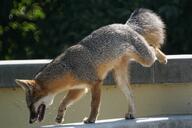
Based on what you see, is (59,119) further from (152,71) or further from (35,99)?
(152,71)

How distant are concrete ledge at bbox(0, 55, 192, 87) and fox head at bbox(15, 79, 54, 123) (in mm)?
750

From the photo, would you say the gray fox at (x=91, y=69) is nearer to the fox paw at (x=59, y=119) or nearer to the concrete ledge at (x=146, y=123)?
the fox paw at (x=59, y=119)

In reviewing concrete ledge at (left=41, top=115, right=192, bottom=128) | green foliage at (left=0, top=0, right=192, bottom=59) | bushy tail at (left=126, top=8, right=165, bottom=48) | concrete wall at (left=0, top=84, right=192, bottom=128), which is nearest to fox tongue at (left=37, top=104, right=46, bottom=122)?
concrete ledge at (left=41, top=115, right=192, bottom=128)

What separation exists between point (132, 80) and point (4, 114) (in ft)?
4.98

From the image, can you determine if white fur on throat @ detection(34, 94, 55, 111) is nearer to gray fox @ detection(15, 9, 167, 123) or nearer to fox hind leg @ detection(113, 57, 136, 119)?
gray fox @ detection(15, 9, 167, 123)

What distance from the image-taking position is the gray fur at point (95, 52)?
7.80 metres

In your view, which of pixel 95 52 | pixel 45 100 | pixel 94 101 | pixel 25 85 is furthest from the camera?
pixel 95 52

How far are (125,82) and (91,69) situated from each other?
0.50m

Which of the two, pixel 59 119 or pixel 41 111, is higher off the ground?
pixel 41 111

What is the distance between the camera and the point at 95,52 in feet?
26.4

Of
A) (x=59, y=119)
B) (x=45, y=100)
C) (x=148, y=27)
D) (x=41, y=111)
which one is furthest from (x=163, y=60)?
(x=41, y=111)

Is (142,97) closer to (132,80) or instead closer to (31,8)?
(132,80)

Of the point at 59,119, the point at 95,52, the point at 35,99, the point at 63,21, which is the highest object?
the point at 95,52

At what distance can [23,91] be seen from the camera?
832cm
